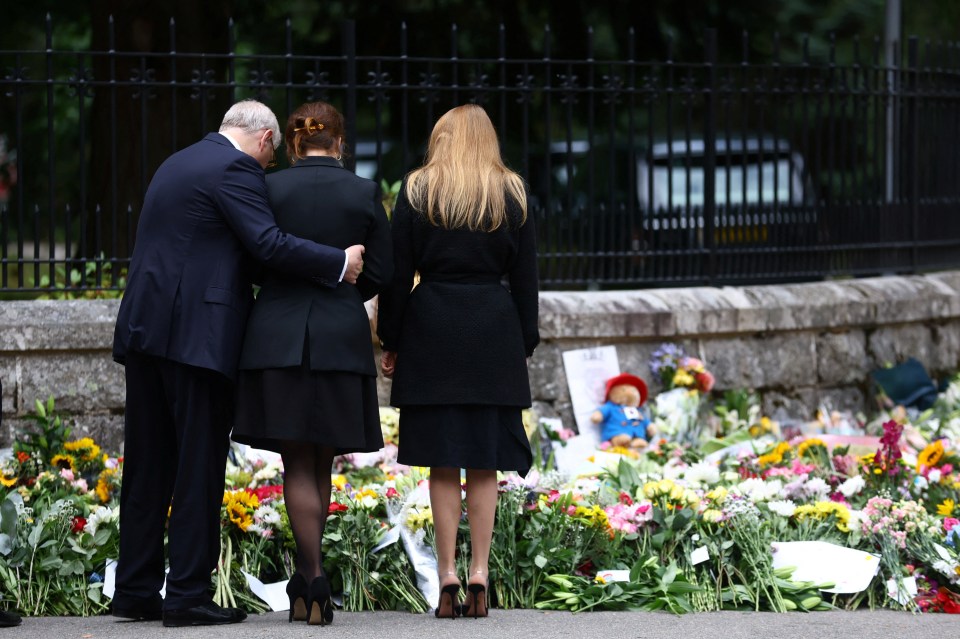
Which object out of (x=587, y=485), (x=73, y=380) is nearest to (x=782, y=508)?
(x=587, y=485)

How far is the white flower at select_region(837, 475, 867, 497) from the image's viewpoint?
5.78 metres

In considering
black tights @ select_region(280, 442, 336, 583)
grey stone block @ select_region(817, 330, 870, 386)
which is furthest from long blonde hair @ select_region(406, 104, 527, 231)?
grey stone block @ select_region(817, 330, 870, 386)

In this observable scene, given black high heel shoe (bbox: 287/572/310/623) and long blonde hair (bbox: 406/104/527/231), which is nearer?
black high heel shoe (bbox: 287/572/310/623)

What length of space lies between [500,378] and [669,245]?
3210mm

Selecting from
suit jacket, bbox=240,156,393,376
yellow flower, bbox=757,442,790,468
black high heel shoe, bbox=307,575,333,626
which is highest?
suit jacket, bbox=240,156,393,376

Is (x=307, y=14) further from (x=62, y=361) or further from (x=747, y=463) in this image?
(x=747, y=463)

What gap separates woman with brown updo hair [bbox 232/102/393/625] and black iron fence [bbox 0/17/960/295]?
1928mm

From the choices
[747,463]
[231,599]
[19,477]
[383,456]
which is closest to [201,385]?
[231,599]

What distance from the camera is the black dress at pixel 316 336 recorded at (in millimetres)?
4449

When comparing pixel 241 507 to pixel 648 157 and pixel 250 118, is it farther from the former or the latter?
pixel 648 157

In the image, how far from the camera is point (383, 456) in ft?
20.6

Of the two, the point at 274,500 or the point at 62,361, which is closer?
the point at 274,500

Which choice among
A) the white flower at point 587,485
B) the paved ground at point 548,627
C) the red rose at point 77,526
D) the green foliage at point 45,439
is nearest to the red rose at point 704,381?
the white flower at point 587,485

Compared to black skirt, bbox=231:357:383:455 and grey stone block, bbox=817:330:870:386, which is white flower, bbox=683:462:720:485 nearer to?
black skirt, bbox=231:357:383:455
